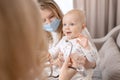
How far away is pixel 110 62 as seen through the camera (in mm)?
1693

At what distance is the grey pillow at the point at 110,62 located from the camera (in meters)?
1.56

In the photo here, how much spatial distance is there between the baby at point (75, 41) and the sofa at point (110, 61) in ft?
0.78

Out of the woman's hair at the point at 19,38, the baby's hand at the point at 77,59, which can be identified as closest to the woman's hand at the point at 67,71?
the baby's hand at the point at 77,59

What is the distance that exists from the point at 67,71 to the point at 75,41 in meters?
0.19

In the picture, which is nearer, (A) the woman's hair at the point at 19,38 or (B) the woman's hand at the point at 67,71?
(A) the woman's hair at the point at 19,38

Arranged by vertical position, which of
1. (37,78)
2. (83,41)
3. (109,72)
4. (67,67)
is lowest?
(109,72)

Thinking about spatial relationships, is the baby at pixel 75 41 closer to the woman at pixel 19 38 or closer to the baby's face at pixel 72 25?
the baby's face at pixel 72 25

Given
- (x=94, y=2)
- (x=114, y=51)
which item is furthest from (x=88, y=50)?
(x=94, y=2)

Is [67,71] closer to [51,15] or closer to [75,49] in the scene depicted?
[75,49]

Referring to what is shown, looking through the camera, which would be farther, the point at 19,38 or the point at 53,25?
the point at 53,25

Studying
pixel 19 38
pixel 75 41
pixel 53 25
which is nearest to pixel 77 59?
pixel 75 41

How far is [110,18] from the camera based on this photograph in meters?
2.45

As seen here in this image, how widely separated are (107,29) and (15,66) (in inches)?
84.6

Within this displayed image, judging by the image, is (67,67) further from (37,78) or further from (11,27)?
(11,27)
